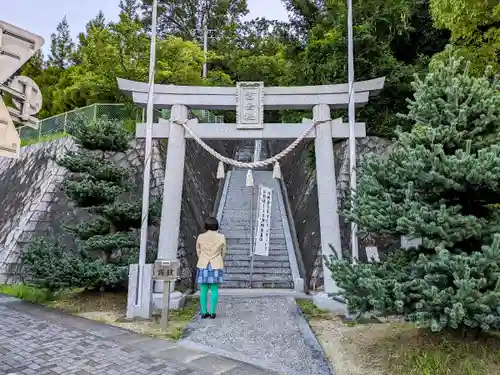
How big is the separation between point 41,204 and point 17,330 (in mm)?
5482

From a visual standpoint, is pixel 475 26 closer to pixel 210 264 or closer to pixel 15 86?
pixel 210 264

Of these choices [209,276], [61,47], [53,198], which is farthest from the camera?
[61,47]

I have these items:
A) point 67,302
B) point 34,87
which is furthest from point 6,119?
point 67,302

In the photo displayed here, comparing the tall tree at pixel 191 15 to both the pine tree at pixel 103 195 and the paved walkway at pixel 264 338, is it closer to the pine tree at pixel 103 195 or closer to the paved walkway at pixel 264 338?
the pine tree at pixel 103 195

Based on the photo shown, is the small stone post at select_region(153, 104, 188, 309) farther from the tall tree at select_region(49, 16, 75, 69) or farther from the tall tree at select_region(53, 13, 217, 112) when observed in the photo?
the tall tree at select_region(49, 16, 75, 69)

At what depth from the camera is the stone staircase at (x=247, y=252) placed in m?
8.51

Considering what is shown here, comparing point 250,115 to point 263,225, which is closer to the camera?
point 250,115

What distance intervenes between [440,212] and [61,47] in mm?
22907

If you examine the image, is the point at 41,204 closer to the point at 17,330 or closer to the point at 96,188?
the point at 96,188

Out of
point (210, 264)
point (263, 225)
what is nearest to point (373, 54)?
point (263, 225)

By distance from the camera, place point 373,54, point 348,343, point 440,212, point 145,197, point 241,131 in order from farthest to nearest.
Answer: point 373,54 → point 241,131 → point 145,197 → point 348,343 → point 440,212

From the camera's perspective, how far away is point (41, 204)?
379 inches

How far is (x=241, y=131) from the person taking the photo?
703 centimetres

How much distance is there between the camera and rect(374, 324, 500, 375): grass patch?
3412 millimetres
